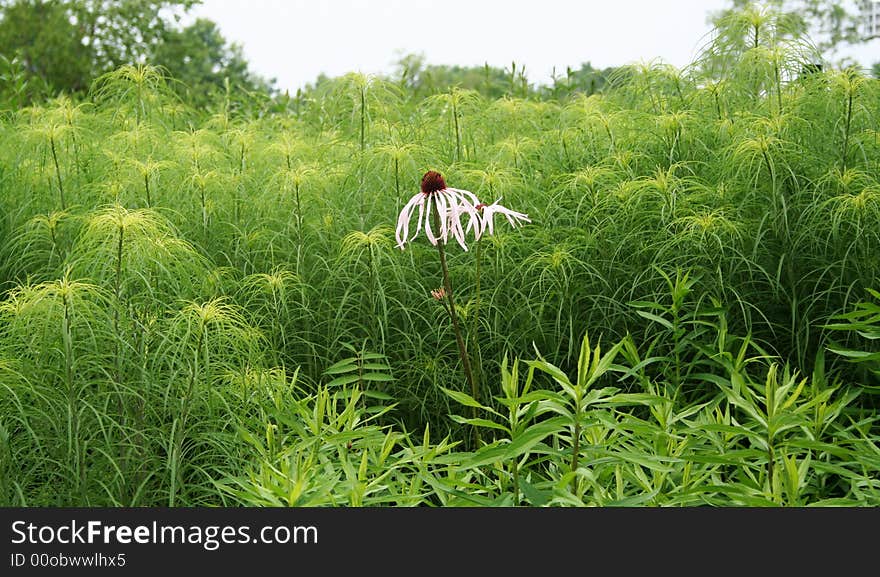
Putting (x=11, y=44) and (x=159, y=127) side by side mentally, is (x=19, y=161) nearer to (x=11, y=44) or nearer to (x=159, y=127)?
(x=159, y=127)

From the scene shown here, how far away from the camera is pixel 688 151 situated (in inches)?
150

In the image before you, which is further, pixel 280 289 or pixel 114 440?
pixel 280 289

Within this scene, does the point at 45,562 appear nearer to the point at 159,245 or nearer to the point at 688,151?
the point at 159,245

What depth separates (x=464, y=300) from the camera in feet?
10.9

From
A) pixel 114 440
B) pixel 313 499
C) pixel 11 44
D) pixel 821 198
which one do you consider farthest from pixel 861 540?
pixel 11 44

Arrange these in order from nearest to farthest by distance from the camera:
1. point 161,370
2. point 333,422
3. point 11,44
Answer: point 333,422 → point 161,370 → point 11,44

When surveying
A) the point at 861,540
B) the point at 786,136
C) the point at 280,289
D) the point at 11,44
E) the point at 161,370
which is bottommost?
the point at 861,540

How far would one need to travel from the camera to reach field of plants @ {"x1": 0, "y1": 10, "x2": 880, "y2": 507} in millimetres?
2266

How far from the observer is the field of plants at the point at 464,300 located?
7.43 feet

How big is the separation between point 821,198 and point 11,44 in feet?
61.9

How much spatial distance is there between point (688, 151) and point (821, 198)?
0.71 metres

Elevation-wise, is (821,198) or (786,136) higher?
(786,136)

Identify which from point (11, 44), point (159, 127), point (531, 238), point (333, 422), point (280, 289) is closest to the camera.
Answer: point (333, 422)

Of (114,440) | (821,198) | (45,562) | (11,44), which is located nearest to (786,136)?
(821,198)
